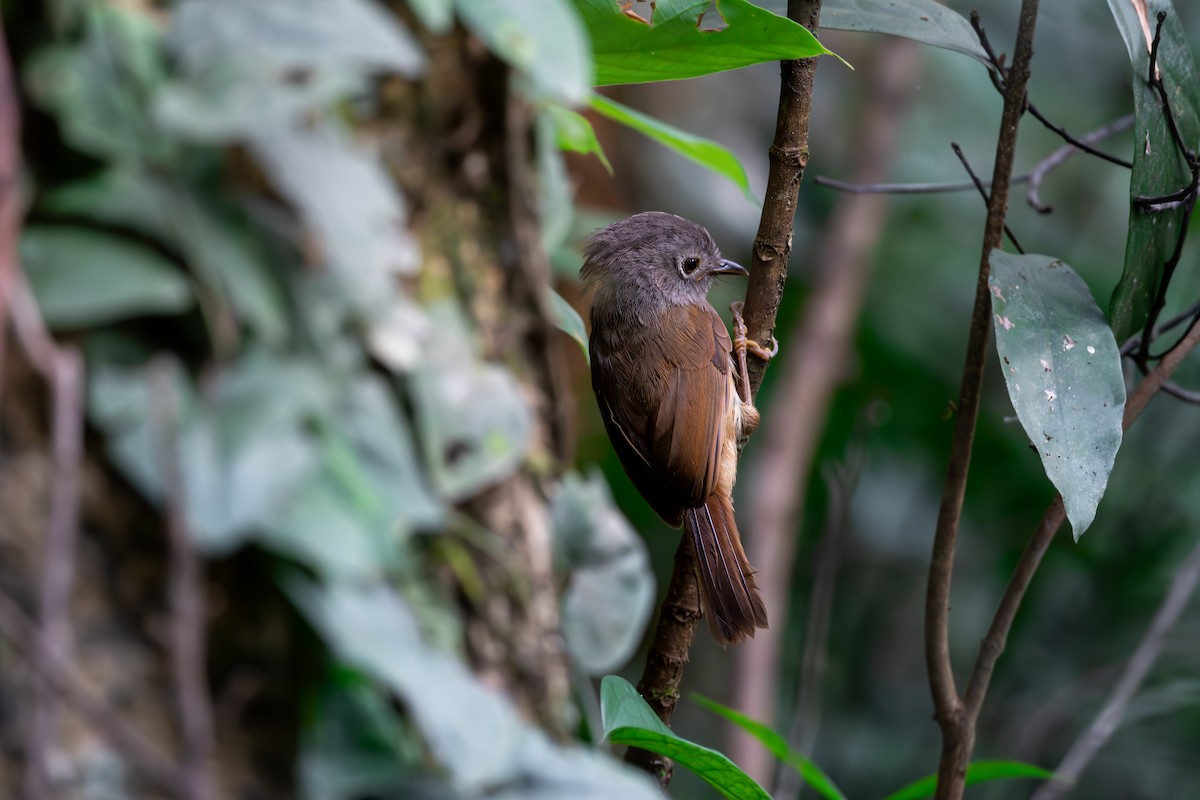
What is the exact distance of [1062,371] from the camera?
1676mm

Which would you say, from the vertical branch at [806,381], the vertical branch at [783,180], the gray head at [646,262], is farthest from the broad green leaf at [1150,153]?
the vertical branch at [806,381]

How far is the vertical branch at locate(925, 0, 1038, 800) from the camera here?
1952 mm

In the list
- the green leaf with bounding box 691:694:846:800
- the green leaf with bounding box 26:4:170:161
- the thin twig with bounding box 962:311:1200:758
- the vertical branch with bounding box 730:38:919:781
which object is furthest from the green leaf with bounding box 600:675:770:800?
the vertical branch with bounding box 730:38:919:781

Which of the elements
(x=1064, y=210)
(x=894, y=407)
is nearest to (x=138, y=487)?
(x=894, y=407)

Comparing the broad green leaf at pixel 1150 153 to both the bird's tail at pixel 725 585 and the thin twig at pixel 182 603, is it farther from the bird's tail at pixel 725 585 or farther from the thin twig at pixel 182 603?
the thin twig at pixel 182 603

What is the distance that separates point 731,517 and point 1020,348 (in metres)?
1.35

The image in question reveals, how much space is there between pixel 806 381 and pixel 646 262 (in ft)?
4.87

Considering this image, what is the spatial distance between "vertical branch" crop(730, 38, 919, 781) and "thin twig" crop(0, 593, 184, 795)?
349cm

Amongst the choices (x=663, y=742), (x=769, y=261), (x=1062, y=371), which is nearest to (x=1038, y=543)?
(x=1062, y=371)

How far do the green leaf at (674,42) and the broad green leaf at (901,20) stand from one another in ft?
1.25

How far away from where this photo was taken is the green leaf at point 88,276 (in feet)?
2.53

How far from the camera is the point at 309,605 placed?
82 cm

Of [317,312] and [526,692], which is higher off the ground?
[317,312]

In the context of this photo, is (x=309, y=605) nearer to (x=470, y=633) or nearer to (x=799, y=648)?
(x=470, y=633)
